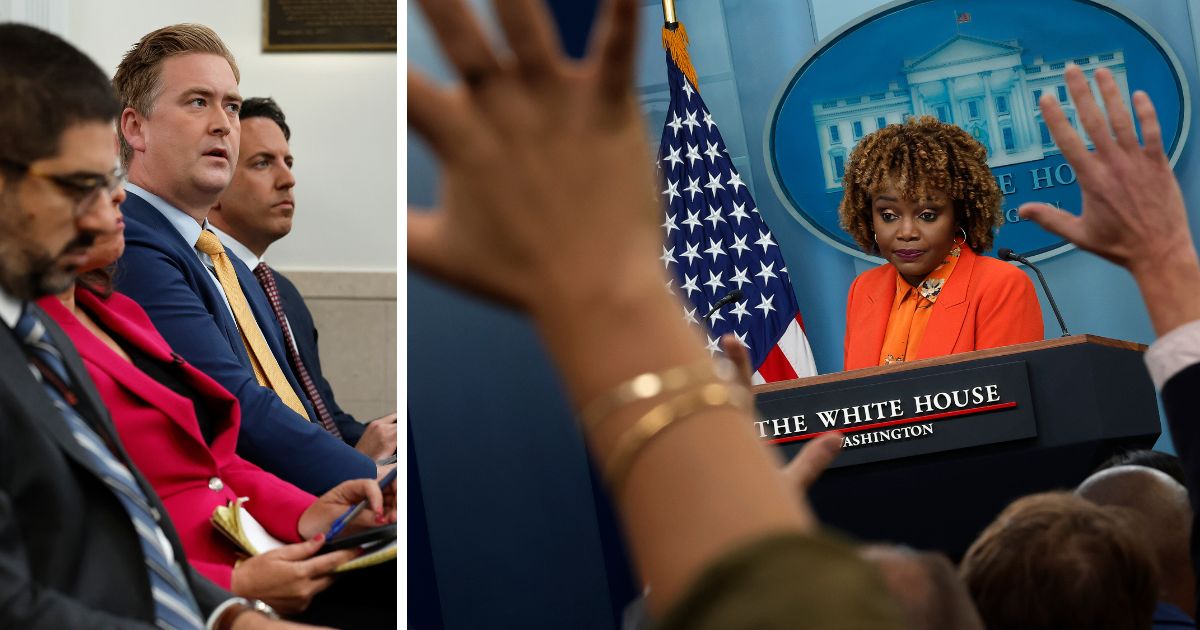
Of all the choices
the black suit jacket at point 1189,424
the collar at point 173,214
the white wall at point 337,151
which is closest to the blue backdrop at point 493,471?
the white wall at point 337,151

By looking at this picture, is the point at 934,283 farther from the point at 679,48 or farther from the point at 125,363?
the point at 125,363

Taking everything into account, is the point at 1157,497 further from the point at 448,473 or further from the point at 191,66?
the point at 448,473

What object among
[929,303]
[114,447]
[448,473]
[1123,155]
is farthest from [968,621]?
[448,473]

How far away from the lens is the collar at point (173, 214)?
6.61ft

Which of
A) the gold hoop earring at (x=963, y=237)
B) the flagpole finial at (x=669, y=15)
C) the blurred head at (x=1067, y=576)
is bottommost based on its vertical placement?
the blurred head at (x=1067, y=576)

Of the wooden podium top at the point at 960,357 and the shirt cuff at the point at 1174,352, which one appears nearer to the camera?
the shirt cuff at the point at 1174,352

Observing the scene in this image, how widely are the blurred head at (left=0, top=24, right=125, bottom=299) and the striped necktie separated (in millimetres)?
48

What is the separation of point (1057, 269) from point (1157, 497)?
9.52 feet

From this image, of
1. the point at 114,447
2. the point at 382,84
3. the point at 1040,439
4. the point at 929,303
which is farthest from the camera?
the point at 382,84

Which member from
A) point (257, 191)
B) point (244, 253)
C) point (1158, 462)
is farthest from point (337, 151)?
point (1158, 462)

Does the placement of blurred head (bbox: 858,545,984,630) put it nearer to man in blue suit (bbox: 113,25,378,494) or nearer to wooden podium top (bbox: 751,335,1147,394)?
man in blue suit (bbox: 113,25,378,494)

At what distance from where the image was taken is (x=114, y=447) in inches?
47.3

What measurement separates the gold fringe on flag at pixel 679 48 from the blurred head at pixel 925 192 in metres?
0.96

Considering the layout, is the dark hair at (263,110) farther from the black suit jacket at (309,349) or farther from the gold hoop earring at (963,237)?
the gold hoop earring at (963,237)
